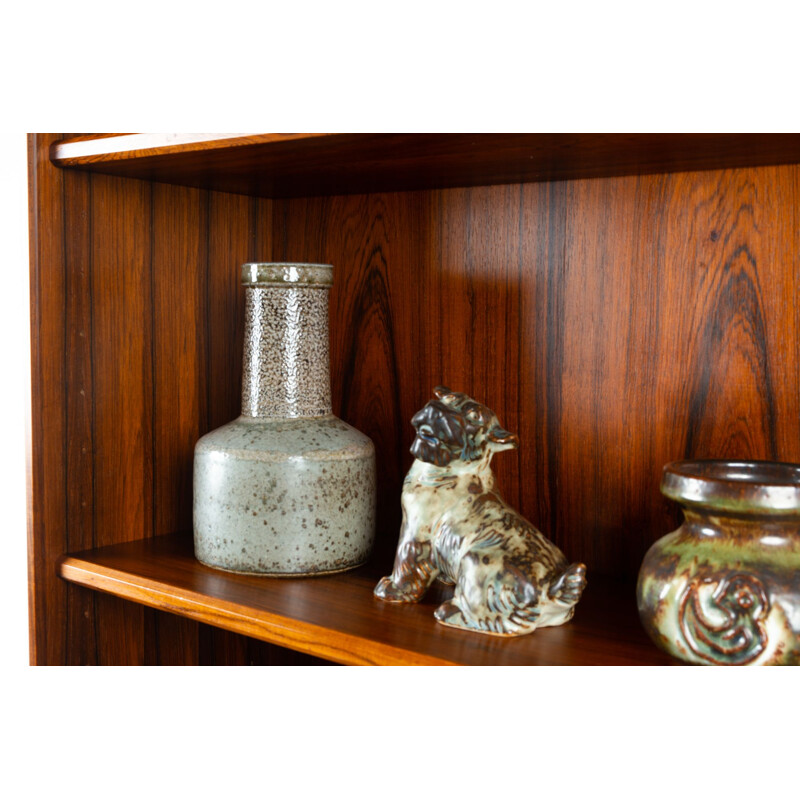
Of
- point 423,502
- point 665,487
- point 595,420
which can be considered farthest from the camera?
point 595,420

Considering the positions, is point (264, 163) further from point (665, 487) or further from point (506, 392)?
point (665, 487)

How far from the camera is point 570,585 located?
2.53ft

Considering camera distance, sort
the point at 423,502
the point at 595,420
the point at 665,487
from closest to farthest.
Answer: the point at 665,487, the point at 423,502, the point at 595,420

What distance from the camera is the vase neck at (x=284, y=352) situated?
955 mm

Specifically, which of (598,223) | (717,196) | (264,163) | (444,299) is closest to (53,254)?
(264,163)

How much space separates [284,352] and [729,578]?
0.50 m

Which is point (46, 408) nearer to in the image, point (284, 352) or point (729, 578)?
point (284, 352)

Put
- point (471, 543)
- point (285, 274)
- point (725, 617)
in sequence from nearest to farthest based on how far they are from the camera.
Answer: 1. point (725, 617)
2. point (471, 543)
3. point (285, 274)

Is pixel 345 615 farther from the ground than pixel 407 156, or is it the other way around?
pixel 407 156

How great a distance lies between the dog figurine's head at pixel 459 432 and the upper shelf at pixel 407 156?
23cm

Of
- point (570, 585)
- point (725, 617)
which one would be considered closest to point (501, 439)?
point (570, 585)

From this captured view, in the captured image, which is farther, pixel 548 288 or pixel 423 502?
pixel 548 288

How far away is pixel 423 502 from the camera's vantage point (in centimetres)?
85

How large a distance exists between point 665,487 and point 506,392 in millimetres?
303
